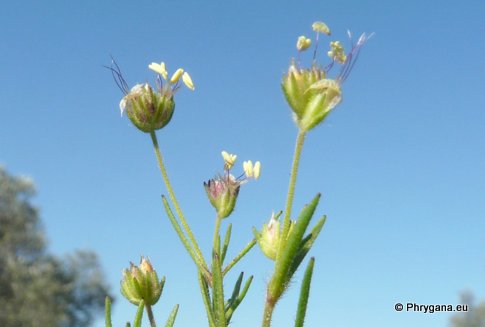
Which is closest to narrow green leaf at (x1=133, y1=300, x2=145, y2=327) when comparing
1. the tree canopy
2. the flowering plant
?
the flowering plant

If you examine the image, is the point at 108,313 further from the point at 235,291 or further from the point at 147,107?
the point at 147,107

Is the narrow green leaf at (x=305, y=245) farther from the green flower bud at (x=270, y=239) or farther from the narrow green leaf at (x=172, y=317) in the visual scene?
the narrow green leaf at (x=172, y=317)

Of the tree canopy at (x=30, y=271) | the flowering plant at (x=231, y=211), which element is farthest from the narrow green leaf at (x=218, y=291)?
the tree canopy at (x=30, y=271)

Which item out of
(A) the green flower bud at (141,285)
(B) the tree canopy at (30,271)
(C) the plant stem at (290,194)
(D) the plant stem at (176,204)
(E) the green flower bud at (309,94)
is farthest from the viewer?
(B) the tree canopy at (30,271)

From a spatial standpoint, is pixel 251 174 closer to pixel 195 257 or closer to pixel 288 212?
pixel 195 257

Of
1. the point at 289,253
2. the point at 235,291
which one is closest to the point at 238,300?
the point at 235,291

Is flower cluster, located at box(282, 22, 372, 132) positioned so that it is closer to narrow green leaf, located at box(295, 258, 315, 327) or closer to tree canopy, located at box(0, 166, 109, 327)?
narrow green leaf, located at box(295, 258, 315, 327)
